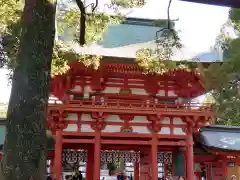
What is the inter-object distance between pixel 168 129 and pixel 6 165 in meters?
9.25

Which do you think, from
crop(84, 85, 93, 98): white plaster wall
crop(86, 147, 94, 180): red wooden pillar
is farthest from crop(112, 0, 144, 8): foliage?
crop(86, 147, 94, 180): red wooden pillar

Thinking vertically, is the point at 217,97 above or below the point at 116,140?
above

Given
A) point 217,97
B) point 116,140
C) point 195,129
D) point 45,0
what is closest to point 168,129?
point 195,129

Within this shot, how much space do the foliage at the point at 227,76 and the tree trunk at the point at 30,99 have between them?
151 inches

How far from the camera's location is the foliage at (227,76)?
7.85 metres

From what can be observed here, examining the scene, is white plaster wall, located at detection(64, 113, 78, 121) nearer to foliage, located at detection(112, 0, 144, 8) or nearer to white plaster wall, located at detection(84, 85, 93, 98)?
white plaster wall, located at detection(84, 85, 93, 98)

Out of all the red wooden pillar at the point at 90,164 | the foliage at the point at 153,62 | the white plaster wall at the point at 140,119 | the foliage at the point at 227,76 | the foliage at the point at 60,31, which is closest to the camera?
the foliage at the point at 227,76

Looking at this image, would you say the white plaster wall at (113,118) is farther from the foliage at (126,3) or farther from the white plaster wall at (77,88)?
the foliage at (126,3)

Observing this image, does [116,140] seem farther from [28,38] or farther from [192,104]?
[28,38]

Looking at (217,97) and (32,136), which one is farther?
(217,97)

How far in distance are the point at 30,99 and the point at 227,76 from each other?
14.6 feet

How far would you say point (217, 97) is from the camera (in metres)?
9.16

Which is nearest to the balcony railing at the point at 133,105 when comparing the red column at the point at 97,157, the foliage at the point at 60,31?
the red column at the point at 97,157

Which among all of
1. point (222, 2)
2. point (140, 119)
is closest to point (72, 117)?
point (140, 119)
